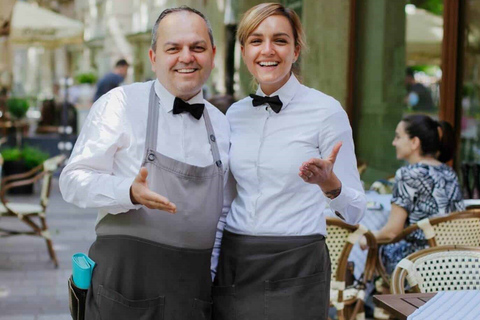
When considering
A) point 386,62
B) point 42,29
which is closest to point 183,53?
point 386,62

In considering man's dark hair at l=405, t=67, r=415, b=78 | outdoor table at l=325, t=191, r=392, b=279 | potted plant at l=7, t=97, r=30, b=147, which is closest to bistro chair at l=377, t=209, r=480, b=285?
outdoor table at l=325, t=191, r=392, b=279

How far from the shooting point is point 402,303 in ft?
9.54

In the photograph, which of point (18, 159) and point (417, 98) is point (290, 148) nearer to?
point (417, 98)

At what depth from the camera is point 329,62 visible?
29.6ft

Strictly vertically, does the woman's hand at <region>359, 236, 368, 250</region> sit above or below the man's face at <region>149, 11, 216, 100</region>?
below

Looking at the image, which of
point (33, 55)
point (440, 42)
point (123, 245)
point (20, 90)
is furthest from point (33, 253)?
point (33, 55)

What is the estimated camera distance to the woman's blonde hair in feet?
8.59

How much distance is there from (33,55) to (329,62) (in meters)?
41.3

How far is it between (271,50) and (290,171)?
0.39 metres

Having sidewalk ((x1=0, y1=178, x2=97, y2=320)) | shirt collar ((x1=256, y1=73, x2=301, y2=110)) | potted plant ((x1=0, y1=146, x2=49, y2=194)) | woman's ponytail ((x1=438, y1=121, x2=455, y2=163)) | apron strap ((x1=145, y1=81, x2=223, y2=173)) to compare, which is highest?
shirt collar ((x1=256, y1=73, x2=301, y2=110))

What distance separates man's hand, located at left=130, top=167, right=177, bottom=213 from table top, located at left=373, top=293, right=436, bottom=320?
98 cm

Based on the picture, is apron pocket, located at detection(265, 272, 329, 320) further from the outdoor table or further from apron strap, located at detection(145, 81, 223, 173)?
the outdoor table

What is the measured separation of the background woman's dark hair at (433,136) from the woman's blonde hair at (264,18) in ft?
8.63

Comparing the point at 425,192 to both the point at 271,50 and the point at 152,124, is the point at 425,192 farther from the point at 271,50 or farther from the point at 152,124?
the point at 152,124
